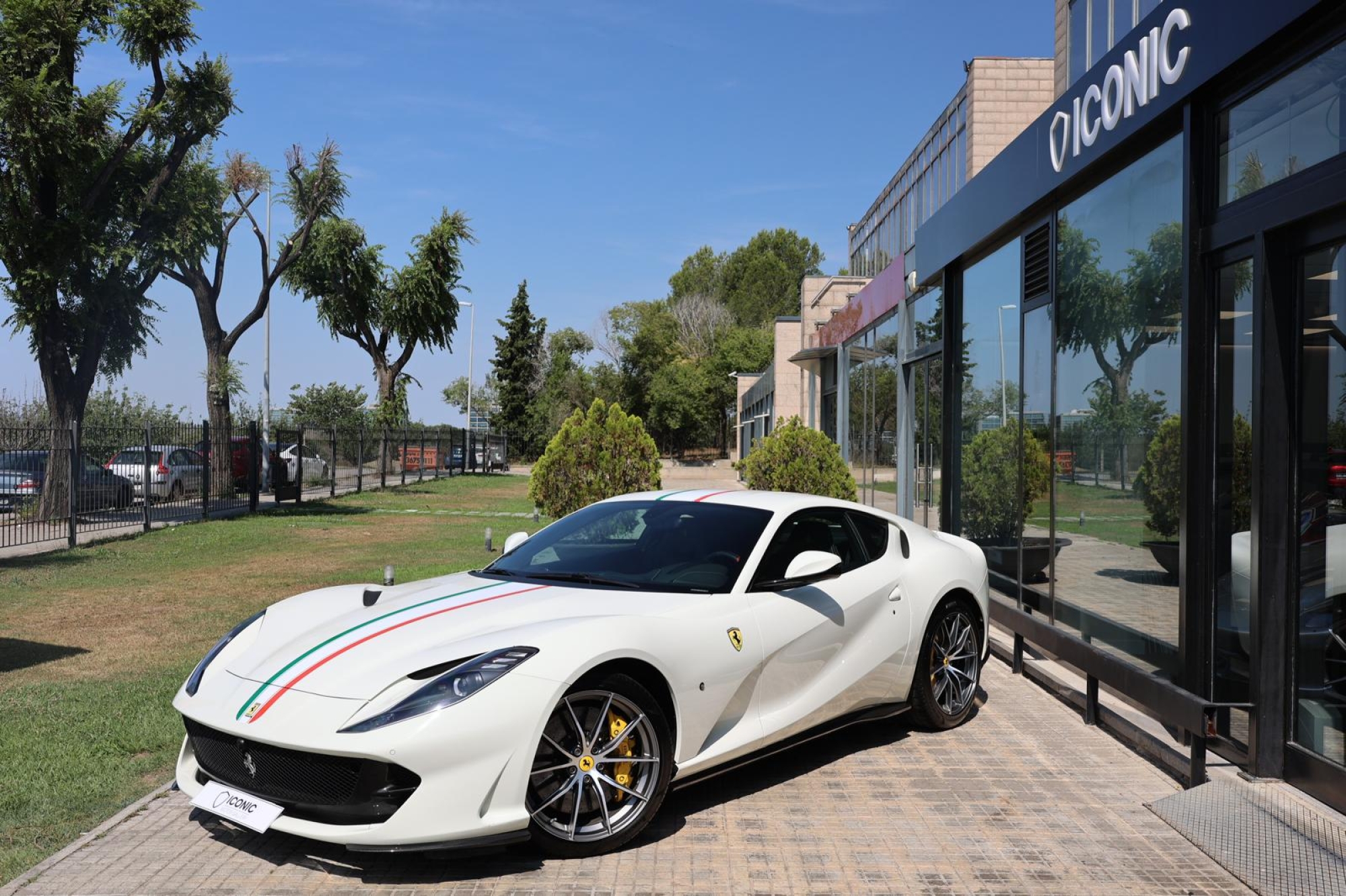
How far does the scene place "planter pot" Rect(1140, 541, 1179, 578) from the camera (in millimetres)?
6383

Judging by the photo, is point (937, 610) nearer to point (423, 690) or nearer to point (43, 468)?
point (423, 690)

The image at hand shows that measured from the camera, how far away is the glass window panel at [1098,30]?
366 inches

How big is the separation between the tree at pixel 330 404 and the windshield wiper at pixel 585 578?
54.6m

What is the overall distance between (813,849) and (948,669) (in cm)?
224

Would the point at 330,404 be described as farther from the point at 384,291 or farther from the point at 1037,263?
the point at 1037,263

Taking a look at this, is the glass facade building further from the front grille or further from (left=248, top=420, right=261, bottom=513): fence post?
(left=248, top=420, right=261, bottom=513): fence post

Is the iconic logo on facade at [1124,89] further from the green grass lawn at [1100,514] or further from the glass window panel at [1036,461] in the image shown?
the green grass lawn at [1100,514]

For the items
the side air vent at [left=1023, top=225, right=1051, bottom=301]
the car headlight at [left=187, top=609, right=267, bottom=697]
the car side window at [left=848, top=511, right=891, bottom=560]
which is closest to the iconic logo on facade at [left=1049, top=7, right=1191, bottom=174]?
the side air vent at [left=1023, top=225, right=1051, bottom=301]

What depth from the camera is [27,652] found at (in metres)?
8.77

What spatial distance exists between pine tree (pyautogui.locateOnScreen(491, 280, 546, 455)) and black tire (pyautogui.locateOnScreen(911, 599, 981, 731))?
70407 mm

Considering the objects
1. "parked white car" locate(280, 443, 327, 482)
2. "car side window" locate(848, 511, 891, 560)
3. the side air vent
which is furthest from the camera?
"parked white car" locate(280, 443, 327, 482)

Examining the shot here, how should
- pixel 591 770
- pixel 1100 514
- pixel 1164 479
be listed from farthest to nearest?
pixel 1100 514 < pixel 1164 479 < pixel 591 770

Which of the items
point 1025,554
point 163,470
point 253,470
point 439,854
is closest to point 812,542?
point 439,854

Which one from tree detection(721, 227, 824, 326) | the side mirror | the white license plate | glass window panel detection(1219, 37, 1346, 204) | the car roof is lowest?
the white license plate
